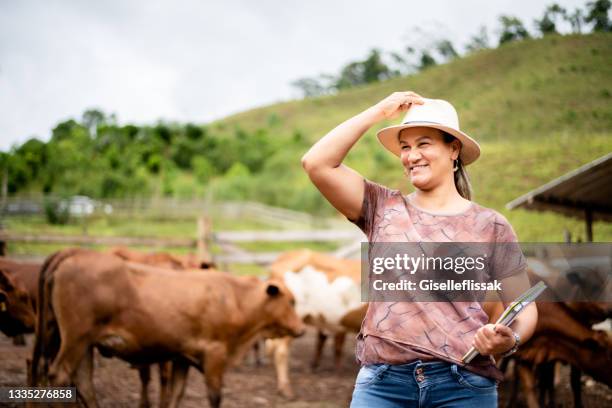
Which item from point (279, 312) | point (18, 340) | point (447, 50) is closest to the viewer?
point (279, 312)

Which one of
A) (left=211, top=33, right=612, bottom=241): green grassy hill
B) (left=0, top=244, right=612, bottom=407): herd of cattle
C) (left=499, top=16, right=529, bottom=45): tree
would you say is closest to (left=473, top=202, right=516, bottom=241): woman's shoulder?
(left=0, top=244, right=612, bottom=407): herd of cattle

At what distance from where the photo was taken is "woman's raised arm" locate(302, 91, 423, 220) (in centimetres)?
246

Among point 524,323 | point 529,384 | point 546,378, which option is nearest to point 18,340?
point 529,384

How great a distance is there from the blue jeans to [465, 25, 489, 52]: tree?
6120 millimetres

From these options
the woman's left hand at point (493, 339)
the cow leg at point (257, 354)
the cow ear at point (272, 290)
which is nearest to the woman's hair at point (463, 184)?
the woman's left hand at point (493, 339)

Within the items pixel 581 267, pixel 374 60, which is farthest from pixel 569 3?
pixel 374 60

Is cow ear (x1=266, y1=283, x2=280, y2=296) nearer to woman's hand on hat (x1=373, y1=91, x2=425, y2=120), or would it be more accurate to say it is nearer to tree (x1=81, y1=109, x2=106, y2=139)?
woman's hand on hat (x1=373, y1=91, x2=425, y2=120)

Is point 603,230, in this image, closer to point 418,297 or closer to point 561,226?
point 561,226

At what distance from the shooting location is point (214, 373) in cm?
585

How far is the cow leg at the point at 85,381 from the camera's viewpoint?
5.40 metres

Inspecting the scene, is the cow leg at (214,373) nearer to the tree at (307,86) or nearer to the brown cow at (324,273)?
the brown cow at (324,273)

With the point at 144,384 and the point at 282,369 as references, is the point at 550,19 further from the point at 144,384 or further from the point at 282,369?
the point at 144,384

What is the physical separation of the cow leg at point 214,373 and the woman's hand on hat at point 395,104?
3.98 m

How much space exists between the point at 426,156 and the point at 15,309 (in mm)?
5725
